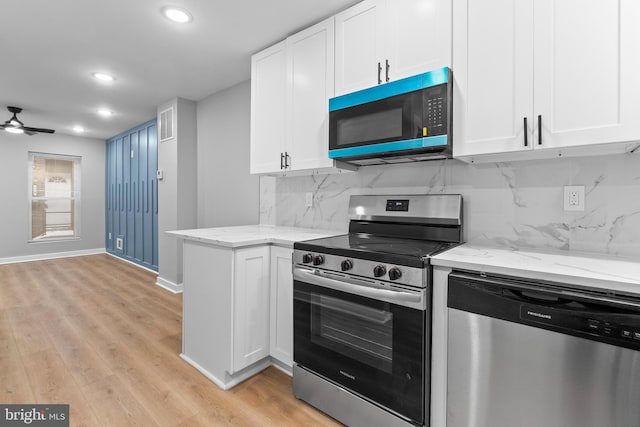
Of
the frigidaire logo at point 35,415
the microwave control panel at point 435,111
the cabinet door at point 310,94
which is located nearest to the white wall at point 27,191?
the frigidaire logo at point 35,415

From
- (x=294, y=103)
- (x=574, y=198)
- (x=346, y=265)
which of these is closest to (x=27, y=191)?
(x=294, y=103)

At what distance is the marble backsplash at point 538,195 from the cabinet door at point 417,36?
0.59 metres

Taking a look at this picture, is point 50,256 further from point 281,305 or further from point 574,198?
point 574,198

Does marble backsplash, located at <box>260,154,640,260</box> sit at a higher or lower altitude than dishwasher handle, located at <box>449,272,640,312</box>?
higher

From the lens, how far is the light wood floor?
1.75 meters

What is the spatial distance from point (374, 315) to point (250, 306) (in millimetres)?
898

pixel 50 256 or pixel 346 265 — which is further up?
pixel 346 265

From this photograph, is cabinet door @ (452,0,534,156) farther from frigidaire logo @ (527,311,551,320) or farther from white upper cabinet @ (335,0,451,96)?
frigidaire logo @ (527,311,551,320)

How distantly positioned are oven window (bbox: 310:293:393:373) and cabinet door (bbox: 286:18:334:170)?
0.96m

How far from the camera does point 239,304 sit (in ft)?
6.51

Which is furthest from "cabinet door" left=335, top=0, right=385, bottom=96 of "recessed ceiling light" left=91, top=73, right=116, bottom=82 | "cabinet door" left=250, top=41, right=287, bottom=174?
"recessed ceiling light" left=91, top=73, right=116, bottom=82

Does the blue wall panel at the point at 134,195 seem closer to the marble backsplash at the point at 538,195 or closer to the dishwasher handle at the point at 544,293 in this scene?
the marble backsplash at the point at 538,195

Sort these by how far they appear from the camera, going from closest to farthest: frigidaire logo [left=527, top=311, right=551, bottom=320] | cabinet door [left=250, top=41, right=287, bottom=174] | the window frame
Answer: frigidaire logo [left=527, top=311, right=551, bottom=320] → cabinet door [left=250, top=41, right=287, bottom=174] → the window frame

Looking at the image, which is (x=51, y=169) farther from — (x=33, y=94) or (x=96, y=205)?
(x=33, y=94)
